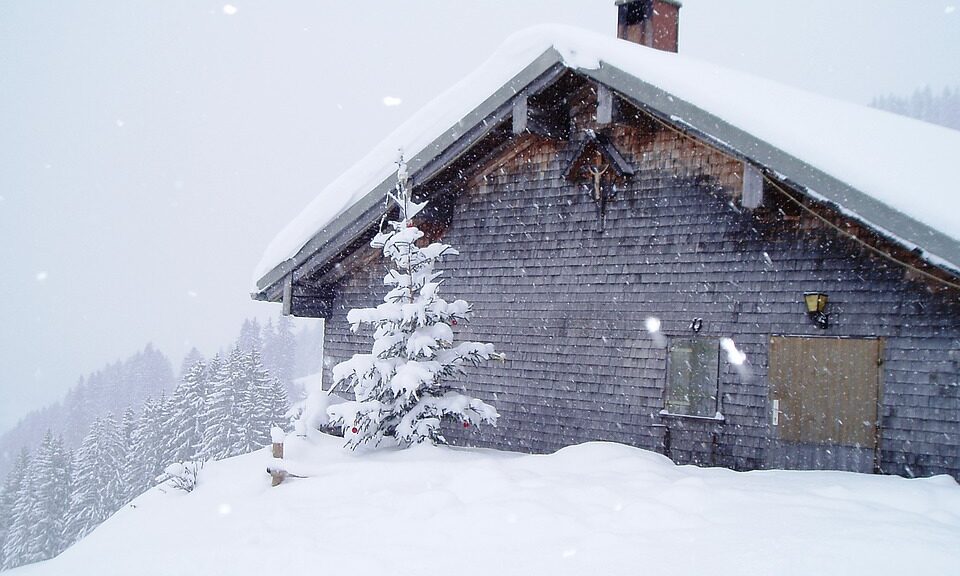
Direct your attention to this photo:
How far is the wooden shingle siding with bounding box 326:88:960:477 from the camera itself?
8375mm

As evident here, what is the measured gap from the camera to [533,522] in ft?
20.2

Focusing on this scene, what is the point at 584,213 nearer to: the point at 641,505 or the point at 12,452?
the point at 641,505

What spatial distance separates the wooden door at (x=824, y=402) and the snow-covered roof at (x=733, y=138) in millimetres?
1541

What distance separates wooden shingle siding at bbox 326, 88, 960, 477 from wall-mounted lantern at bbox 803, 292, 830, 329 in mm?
95

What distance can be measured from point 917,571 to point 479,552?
9.59 ft

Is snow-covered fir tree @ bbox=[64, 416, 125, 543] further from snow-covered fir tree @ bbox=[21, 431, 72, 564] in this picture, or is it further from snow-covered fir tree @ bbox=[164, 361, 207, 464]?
snow-covered fir tree @ bbox=[164, 361, 207, 464]

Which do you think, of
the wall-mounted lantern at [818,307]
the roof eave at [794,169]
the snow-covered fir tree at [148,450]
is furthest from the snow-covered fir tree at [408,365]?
the snow-covered fir tree at [148,450]

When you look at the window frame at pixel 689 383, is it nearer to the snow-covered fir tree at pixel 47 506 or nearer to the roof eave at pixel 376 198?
the roof eave at pixel 376 198

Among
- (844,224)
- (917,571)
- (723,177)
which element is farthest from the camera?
(723,177)

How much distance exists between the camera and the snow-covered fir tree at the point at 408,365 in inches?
356

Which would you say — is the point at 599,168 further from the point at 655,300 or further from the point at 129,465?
the point at 129,465

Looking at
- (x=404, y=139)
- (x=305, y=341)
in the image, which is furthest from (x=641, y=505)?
(x=305, y=341)

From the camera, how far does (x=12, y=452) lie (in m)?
128

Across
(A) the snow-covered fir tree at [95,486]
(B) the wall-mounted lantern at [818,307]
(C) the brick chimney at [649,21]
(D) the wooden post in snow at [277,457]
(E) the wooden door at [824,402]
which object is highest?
(C) the brick chimney at [649,21]
